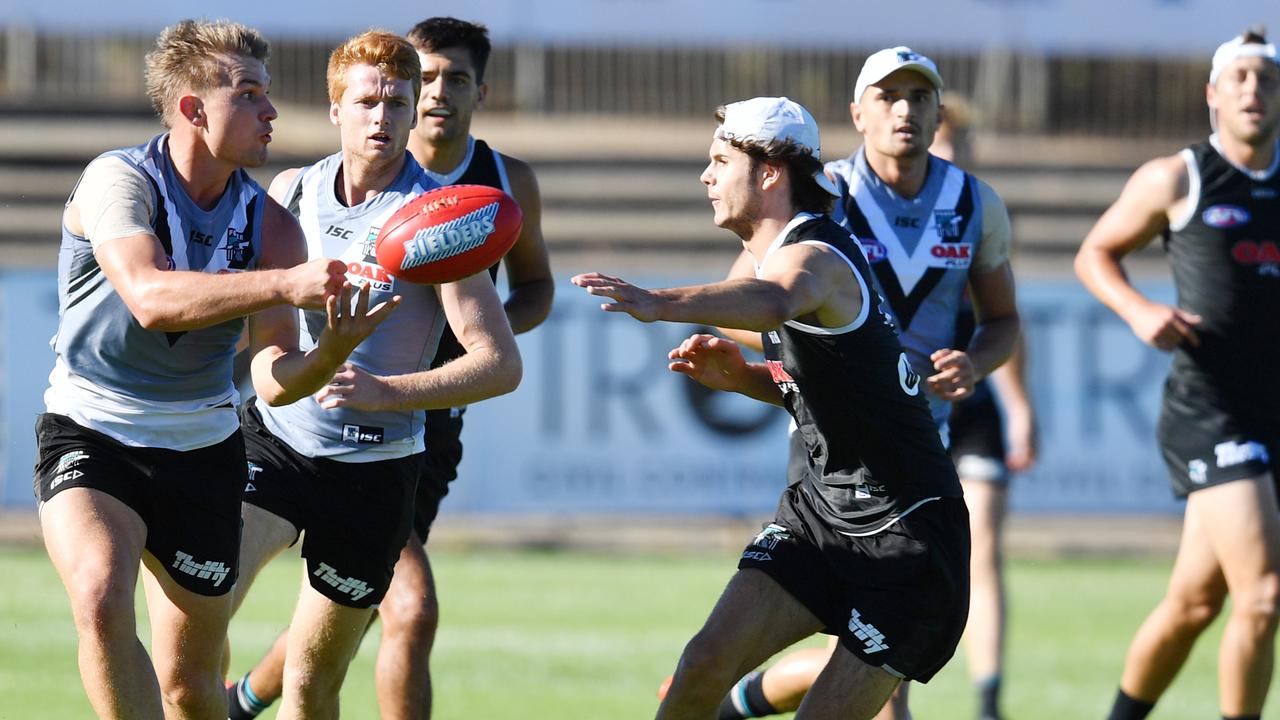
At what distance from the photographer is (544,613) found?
9680mm

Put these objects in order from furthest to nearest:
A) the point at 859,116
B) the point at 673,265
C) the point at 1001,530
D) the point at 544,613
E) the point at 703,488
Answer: the point at 673,265 → the point at 703,488 → the point at 544,613 → the point at 1001,530 → the point at 859,116

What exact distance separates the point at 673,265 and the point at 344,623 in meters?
10.4

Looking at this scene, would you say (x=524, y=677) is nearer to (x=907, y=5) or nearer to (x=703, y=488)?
(x=703, y=488)

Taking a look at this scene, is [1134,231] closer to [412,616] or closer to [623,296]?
[412,616]

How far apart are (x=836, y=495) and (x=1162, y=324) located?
2.03 meters

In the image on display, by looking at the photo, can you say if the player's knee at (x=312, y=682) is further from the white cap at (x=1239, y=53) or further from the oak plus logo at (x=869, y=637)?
the white cap at (x=1239, y=53)

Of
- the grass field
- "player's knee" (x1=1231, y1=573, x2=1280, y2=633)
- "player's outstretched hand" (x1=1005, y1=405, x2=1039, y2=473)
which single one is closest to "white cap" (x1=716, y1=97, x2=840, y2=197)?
"player's knee" (x1=1231, y1=573, x2=1280, y2=633)

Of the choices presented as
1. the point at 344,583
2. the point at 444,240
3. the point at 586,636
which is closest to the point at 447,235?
the point at 444,240

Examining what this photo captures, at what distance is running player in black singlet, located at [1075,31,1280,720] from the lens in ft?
19.7

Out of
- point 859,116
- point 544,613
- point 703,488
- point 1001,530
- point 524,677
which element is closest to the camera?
point 859,116

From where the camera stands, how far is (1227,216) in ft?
20.9

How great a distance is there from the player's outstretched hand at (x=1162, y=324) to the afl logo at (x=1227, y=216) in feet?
1.22

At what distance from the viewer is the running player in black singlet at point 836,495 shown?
4586 millimetres

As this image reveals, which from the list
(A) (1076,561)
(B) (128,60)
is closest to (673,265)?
(A) (1076,561)
